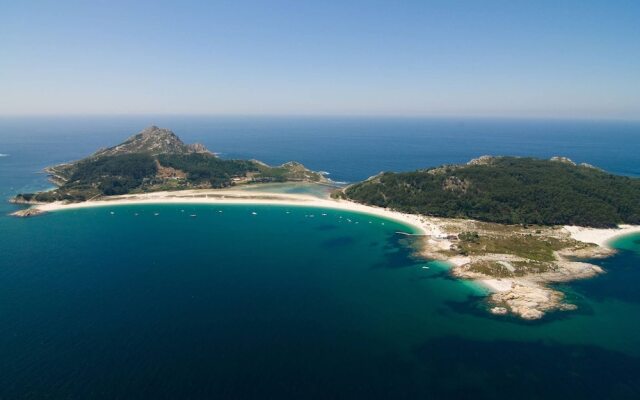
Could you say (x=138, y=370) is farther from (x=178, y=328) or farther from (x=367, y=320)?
(x=367, y=320)

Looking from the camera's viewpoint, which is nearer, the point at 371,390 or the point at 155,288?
the point at 371,390

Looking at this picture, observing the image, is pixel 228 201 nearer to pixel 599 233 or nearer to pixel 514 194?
pixel 514 194

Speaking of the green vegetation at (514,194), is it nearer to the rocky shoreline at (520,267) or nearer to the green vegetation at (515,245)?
the rocky shoreline at (520,267)

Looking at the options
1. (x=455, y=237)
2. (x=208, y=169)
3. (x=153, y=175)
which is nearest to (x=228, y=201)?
(x=208, y=169)

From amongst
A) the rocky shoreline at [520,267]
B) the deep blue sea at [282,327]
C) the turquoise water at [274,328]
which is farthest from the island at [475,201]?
the turquoise water at [274,328]

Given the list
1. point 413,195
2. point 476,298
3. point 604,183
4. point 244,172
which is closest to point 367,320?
point 476,298
